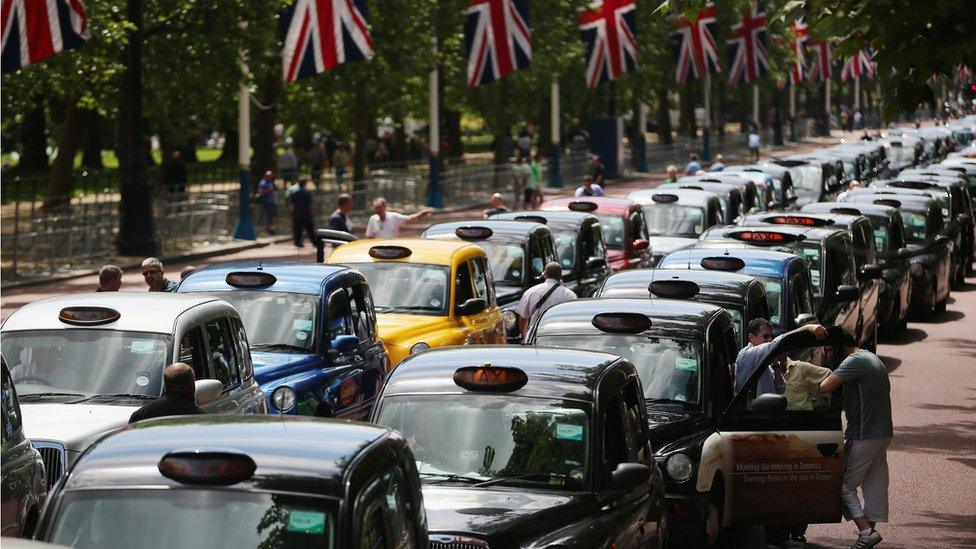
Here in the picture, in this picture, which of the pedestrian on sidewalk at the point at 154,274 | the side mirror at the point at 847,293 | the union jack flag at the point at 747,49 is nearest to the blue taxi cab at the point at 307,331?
the pedestrian on sidewalk at the point at 154,274

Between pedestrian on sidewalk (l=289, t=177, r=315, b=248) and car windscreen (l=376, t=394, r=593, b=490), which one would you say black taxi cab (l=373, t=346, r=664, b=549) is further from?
pedestrian on sidewalk (l=289, t=177, r=315, b=248)

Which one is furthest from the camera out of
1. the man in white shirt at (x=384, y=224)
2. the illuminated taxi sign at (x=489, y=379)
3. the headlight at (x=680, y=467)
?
the man in white shirt at (x=384, y=224)

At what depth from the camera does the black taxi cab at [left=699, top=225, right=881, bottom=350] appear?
19.1 m

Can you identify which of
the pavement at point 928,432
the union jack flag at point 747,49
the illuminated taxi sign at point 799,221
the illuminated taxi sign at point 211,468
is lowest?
the pavement at point 928,432

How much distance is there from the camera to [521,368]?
354 inches

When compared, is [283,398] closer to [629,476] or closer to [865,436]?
[865,436]

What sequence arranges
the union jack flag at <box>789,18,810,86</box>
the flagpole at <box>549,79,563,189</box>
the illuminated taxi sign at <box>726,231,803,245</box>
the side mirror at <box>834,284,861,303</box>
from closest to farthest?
the side mirror at <box>834,284,861,303</box>, the illuminated taxi sign at <box>726,231,803,245</box>, the flagpole at <box>549,79,563,189</box>, the union jack flag at <box>789,18,810,86</box>

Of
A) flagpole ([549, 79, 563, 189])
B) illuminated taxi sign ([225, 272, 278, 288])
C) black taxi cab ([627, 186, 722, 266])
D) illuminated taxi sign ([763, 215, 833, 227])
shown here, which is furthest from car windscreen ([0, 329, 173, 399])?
flagpole ([549, 79, 563, 189])

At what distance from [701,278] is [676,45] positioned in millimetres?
52941

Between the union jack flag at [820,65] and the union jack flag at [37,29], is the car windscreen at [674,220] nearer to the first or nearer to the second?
the union jack flag at [37,29]

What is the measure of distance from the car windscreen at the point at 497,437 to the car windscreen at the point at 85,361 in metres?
2.77

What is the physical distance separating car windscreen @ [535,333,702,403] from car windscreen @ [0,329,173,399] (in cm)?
277

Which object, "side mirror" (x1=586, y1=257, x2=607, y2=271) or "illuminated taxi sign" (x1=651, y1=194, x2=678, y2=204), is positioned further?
"illuminated taxi sign" (x1=651, y1=194, x2=678, y2=204)

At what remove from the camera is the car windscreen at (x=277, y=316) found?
13828 millimetres
